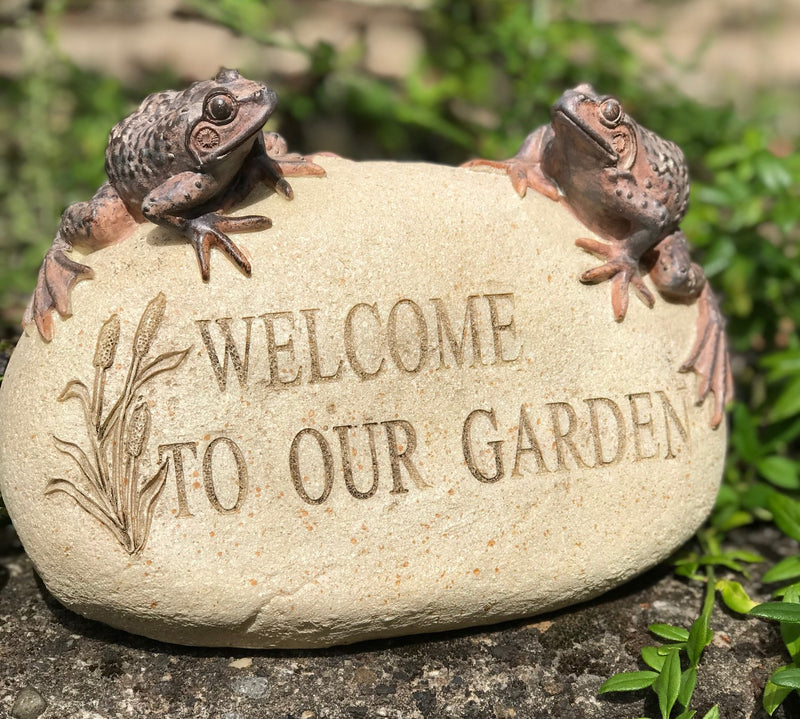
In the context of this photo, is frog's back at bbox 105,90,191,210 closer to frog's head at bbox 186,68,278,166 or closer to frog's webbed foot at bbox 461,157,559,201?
frog's head at bbox 186,68,278,166

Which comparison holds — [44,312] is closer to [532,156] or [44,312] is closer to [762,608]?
[532,156]

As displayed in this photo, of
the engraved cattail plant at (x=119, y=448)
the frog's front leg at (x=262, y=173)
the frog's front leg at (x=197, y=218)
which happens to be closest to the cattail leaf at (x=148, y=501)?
the engraved cattail plant at (x=119, y=448)

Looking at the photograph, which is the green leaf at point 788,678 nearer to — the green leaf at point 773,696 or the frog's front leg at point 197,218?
the green leaf at point 773,696

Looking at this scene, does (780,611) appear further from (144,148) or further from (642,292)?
(144,148)

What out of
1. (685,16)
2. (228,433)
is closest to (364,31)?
(685,16)

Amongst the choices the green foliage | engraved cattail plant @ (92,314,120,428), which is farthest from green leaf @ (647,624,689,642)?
engraved cattail plant @ (92,314,120,428)

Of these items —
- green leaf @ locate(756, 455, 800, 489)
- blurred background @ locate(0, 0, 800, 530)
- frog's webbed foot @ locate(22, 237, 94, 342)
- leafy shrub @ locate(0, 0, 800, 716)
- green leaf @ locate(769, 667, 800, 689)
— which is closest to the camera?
green leaf @ locate(769, 667, 800, 689)
